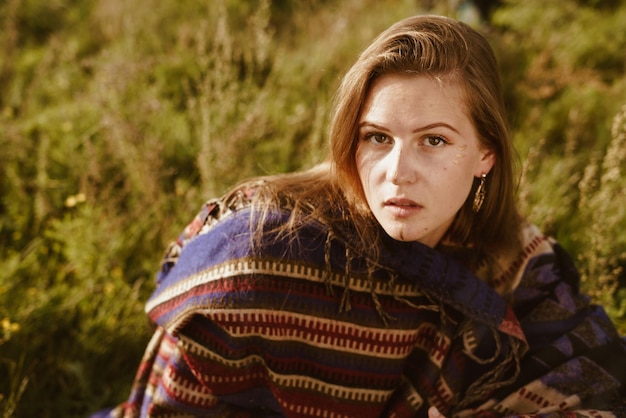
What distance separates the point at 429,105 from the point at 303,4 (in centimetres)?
368

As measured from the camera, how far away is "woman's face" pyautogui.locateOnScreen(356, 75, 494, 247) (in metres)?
1.58

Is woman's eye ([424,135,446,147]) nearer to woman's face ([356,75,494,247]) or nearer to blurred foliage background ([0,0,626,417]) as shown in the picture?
woman's face ([356,75,494,247])

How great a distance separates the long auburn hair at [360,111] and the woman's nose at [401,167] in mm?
164

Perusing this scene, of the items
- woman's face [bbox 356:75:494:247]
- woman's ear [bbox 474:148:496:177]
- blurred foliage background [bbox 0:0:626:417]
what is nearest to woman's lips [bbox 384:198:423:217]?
woman's face [bbox 356:75:494:247]

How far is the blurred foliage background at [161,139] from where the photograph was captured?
2373mm

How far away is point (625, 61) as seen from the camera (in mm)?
4195

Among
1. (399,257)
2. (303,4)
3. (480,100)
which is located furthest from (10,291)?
(303,4)

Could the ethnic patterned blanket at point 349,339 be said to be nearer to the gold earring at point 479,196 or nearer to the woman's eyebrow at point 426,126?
the gold earring at point 479,196

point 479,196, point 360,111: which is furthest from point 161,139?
point 479,196

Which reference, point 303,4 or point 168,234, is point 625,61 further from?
Result: point 168,234

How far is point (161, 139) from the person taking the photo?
3277mm

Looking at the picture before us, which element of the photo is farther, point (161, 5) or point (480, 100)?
point (161, 5)

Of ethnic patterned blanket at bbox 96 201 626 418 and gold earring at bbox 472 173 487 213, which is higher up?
gold earring at bbox 472 173 487 213

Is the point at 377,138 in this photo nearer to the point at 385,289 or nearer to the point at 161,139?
the point at 385,289
